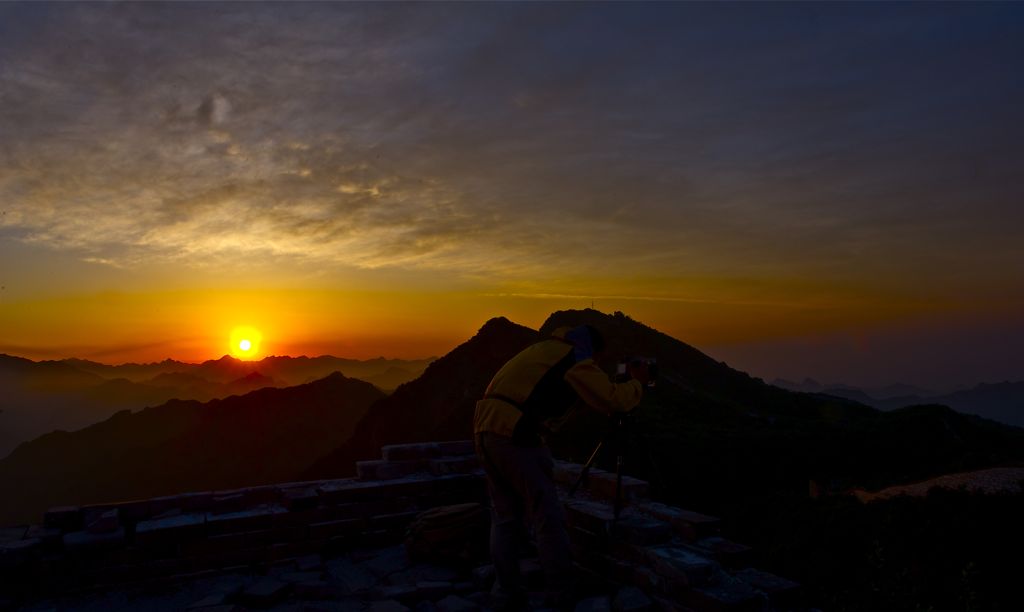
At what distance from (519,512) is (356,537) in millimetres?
2263

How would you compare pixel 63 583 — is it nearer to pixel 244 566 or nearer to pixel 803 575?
pixel 244 566

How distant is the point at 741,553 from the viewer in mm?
4539

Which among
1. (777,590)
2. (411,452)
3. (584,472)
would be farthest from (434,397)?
(777,590)

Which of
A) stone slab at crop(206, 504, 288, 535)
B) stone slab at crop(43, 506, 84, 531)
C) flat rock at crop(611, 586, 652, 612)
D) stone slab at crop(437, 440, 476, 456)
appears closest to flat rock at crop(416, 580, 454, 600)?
flat rock at crop(611, 586, 652, 612)

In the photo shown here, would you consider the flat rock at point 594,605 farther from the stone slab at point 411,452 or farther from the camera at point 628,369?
the stone slab at point 411,452

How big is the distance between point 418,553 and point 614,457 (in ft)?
47.3

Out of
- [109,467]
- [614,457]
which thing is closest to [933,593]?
[614,457]

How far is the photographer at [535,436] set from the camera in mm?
4516

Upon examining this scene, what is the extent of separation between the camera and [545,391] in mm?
4605

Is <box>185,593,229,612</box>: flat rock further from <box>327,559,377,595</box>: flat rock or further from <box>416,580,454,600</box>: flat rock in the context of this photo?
<box>416,580,454,600</box>: flat rock

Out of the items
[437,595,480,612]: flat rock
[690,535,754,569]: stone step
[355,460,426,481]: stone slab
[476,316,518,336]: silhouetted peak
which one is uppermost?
[476,316,518,336]: silhouetted peak

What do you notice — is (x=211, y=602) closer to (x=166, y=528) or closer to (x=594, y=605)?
(x=166, y=528)

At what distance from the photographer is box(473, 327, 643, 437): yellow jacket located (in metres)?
4.53

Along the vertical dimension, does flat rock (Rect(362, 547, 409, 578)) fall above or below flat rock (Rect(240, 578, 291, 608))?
below
